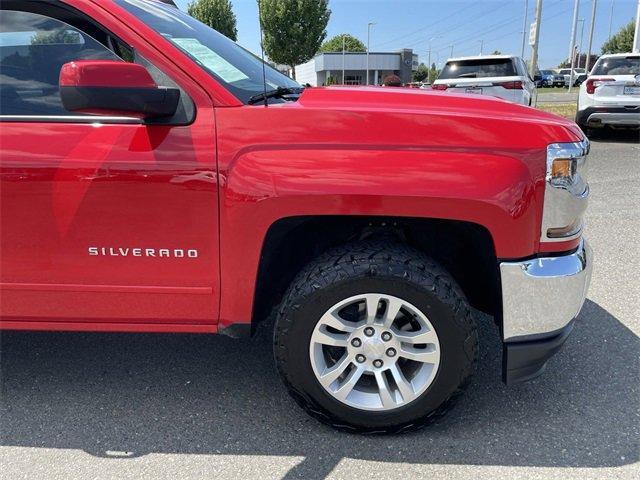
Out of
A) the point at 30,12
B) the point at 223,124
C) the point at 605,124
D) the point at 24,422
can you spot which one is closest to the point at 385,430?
the point at 223,124

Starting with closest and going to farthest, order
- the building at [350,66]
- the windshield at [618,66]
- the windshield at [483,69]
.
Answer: the windshield at [618,66]
the windshield at [483,69]
the building at [350,66]

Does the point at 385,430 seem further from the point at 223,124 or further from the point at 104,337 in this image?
the point at 104,337

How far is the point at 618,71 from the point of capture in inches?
400

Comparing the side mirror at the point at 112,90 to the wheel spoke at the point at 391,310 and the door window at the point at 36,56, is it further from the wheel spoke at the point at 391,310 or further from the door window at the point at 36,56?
the wheel spoke at the point at 391,310

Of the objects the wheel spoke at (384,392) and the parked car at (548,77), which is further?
the parked car at (548,77)

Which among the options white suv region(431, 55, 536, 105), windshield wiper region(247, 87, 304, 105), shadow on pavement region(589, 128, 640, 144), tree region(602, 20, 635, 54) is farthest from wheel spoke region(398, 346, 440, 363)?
tree region(602, 20, 635, 54)

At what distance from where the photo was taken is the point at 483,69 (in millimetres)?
10680

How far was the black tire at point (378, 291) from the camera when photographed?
84.2 inches

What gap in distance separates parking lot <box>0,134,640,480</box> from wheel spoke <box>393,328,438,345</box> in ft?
1.50

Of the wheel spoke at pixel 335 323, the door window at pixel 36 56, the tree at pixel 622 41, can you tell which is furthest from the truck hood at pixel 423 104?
the tree at pixel 622 41

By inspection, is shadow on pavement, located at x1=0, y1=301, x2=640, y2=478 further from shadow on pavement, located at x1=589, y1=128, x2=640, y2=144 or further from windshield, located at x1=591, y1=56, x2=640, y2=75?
shadow on pavement, located at x1=589, y1=128, x2=640, y2=144

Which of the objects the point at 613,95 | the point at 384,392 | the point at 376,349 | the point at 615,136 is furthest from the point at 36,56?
the point at 615,136

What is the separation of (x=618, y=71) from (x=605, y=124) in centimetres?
103

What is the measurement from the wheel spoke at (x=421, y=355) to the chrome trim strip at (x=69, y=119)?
1402 mm
